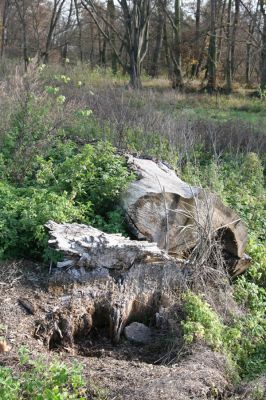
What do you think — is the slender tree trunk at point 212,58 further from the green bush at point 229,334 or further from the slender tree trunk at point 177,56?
the green bush at point 229,334

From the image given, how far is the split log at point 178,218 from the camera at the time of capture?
18.7 ft

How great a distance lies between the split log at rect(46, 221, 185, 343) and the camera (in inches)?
191

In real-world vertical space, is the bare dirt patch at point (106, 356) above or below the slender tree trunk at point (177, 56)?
below

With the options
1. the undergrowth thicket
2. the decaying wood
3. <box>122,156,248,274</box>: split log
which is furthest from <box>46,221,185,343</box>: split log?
<box>122,156,248,274</box>: split log

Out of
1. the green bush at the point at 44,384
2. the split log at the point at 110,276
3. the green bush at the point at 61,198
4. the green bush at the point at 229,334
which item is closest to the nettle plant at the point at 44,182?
the green bush at the point at 61,198

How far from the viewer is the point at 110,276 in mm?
5047

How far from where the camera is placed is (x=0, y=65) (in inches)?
710

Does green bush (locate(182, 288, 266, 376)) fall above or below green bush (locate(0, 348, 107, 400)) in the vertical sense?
below

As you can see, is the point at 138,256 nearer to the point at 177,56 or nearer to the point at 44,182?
the point at 44,182

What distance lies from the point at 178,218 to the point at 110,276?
1.20 meters

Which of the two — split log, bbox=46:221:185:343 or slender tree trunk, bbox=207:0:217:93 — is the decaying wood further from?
slender tree trunk, bbox=207:0:217:93

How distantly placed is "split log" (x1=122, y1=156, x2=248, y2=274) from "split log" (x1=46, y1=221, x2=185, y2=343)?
44 cm

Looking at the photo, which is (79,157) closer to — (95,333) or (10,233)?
(10,233)

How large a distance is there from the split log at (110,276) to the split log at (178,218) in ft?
1.45
